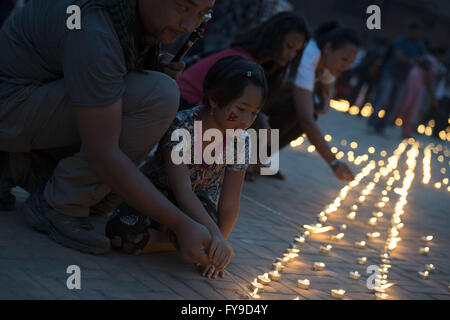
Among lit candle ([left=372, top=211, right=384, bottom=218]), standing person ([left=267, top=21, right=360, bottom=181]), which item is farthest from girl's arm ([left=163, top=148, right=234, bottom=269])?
lit candle ([left=372, top=211, right=384, bottom=218])

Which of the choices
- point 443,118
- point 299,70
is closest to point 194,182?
point 299,70

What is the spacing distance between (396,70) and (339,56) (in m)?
7.63

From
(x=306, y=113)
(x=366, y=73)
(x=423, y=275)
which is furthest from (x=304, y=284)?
(x=366, y=73)

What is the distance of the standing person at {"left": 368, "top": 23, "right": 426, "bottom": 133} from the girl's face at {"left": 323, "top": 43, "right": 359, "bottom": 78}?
22.9 ft

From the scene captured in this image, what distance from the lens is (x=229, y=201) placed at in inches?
124

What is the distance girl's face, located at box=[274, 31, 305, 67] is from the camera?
14.9 feet

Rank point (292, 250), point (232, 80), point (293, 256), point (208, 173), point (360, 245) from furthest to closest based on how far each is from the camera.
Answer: point (360, 245), point (292, 250), point (293, 256), point (208, 173), point (232, 80)

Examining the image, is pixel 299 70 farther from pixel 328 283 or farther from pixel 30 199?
pixel 30 199

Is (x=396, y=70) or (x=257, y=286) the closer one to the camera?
(x=257, y=286)

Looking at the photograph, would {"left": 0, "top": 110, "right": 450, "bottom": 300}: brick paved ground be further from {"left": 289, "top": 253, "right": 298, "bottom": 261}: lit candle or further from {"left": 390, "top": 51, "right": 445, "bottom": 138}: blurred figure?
{"left": 390, "top": 51, "right": 445, "bottom": 138}: blurred figure

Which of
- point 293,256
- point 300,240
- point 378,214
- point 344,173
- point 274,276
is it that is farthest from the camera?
point 378,214

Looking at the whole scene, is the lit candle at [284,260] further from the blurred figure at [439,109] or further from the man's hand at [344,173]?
the blurred figure at [439,109]

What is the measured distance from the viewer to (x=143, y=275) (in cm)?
271

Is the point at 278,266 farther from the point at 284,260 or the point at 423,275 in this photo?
the point at 423,275
